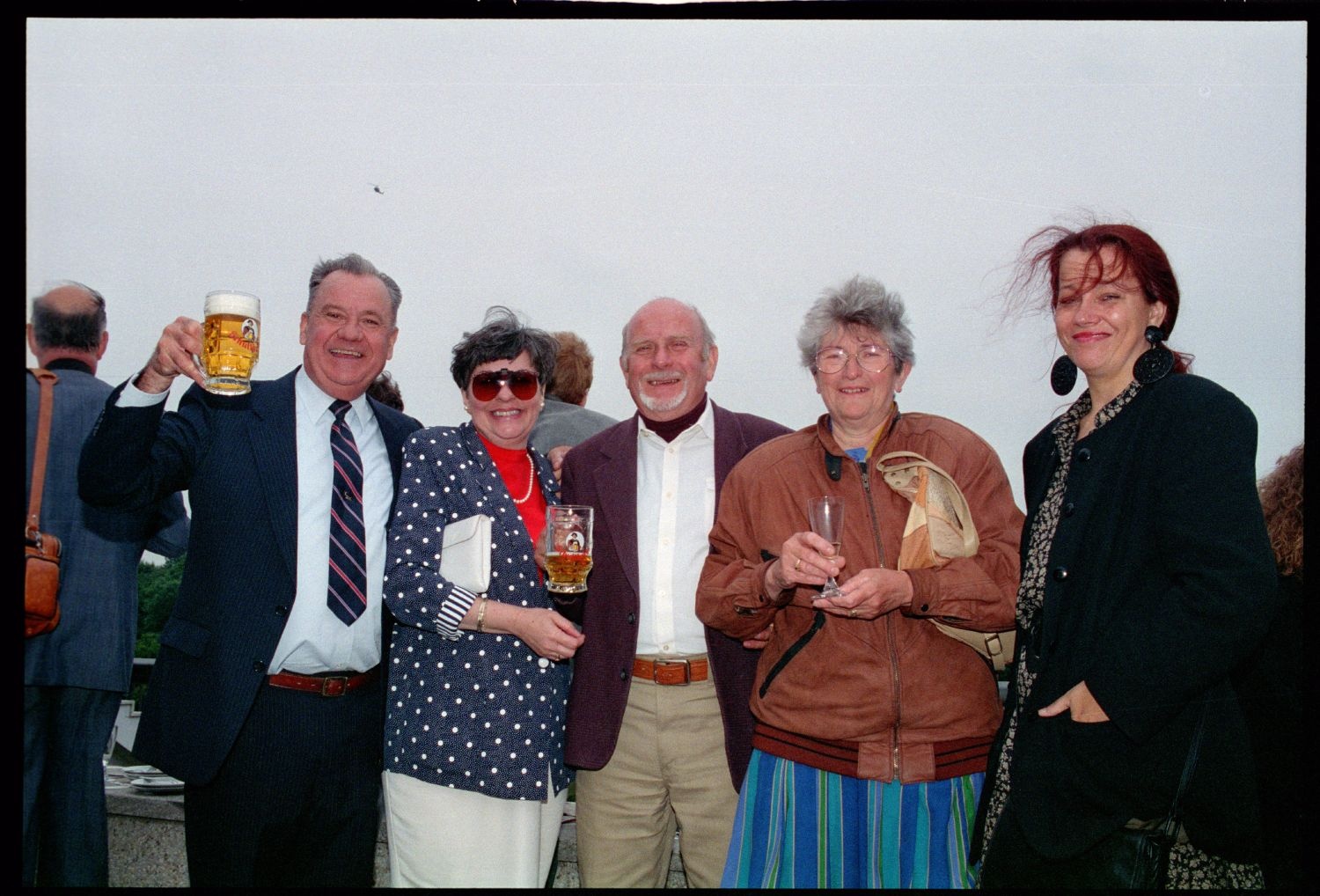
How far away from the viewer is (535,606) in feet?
10.3

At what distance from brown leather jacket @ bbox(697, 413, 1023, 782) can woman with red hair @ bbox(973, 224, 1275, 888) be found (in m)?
0.13

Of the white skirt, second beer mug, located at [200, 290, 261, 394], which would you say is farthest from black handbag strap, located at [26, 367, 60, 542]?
the white skirt

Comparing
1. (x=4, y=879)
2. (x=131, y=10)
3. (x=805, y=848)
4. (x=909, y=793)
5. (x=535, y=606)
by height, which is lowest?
(x=4, y=879)

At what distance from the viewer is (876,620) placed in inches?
112

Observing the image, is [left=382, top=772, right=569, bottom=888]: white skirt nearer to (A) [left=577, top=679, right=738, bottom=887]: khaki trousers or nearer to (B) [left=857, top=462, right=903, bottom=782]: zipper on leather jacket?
(A) [left=577, top=679, right=738, bottom=887]: khaki trousers

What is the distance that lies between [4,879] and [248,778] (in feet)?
3.43

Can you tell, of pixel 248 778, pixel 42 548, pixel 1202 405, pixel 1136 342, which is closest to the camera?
pixel 1202 405

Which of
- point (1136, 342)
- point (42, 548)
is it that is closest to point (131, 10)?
point (42, 548)

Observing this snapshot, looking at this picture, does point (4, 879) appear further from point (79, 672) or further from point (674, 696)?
point (674, 696)

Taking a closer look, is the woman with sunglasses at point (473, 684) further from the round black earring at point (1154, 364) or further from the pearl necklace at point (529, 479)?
the round black earring at point (1154, 364)

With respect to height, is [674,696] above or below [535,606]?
below

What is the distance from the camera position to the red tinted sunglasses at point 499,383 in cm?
323

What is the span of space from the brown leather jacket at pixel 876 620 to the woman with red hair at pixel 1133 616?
0.13 meters

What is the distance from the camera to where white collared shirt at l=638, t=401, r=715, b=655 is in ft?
10.6
